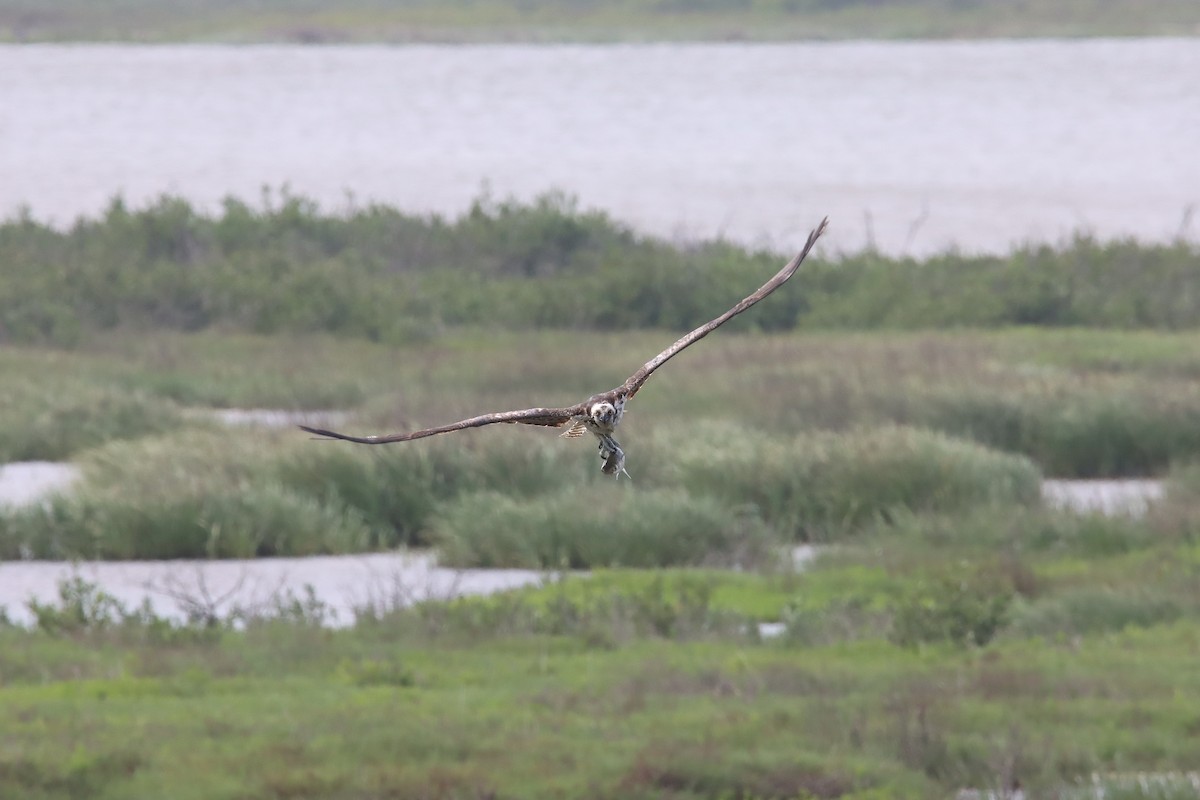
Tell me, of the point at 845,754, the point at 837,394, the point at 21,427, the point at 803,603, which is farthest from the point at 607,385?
the point at 845,754

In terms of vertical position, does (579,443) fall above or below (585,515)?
above

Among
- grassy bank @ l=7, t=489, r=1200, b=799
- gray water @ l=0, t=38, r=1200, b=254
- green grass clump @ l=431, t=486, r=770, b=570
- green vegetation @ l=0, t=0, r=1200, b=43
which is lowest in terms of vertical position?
grassy bank @ l=7, t=489, r=1200, b=799

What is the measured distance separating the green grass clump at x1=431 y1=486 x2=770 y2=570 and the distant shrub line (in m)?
11.7

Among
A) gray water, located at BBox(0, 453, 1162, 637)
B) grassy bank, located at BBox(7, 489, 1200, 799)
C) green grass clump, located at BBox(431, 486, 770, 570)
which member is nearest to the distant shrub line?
gray water, located at BBox(0, 453, 1162, 637)

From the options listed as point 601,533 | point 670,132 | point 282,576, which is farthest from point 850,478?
point 670,132

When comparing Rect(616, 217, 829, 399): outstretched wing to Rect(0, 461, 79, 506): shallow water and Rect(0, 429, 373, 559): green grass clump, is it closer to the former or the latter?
Rect(0, 429, 373, 559): green grass clump

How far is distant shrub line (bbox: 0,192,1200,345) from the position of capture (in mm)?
31781

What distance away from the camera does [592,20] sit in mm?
125188

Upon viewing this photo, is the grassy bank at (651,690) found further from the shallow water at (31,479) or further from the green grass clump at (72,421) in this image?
the green grass clump at (72,421)

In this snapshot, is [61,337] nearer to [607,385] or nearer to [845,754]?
[607,385]

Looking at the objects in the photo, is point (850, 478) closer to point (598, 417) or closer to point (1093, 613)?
point (1093, 613)

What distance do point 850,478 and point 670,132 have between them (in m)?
71.1

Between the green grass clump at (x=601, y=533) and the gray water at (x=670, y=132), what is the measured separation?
19.0 meters

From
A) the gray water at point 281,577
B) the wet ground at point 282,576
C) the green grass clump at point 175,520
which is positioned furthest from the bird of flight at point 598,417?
the green grass clump at point 175,520
